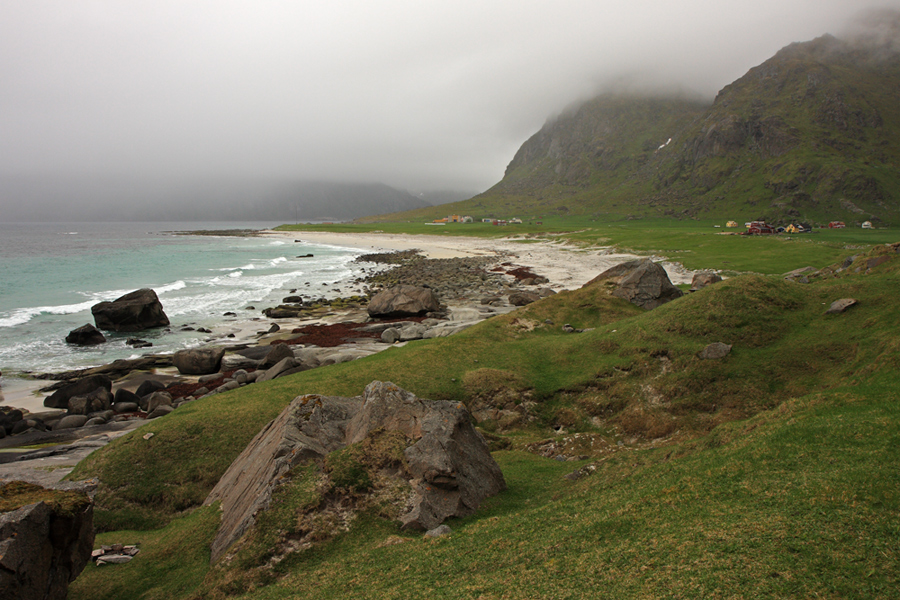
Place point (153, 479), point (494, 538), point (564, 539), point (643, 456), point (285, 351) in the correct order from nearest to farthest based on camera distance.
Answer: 1. point (564, 539)
2. point (494, 538)
3. point (643, 456)
4. point (153, 479)
5. point (285, 351)

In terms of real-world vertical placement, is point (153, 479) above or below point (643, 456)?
below

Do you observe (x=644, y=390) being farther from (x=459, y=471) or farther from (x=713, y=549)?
(x=713, y=549)

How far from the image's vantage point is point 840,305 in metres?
21.2

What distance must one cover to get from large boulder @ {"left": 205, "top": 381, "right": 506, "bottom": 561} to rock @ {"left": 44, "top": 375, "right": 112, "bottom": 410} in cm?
2157

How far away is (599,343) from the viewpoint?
2486 cm

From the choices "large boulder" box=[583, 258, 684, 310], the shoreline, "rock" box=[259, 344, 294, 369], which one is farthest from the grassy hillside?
the shoreline

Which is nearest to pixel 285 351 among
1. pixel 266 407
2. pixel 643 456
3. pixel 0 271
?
pixel 266 407

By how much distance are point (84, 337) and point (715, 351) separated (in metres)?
53.8

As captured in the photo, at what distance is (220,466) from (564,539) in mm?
13345

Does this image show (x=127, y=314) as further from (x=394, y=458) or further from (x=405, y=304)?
(x=394, y=458)

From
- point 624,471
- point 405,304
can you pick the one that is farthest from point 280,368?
point 624,471

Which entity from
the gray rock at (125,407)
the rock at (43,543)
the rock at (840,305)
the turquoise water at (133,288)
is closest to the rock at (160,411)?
the gray rock at (125,407)

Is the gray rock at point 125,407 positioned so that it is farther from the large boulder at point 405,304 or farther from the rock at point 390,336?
the large boulder at point 405,304

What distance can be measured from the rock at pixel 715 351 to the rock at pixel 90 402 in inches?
1360
